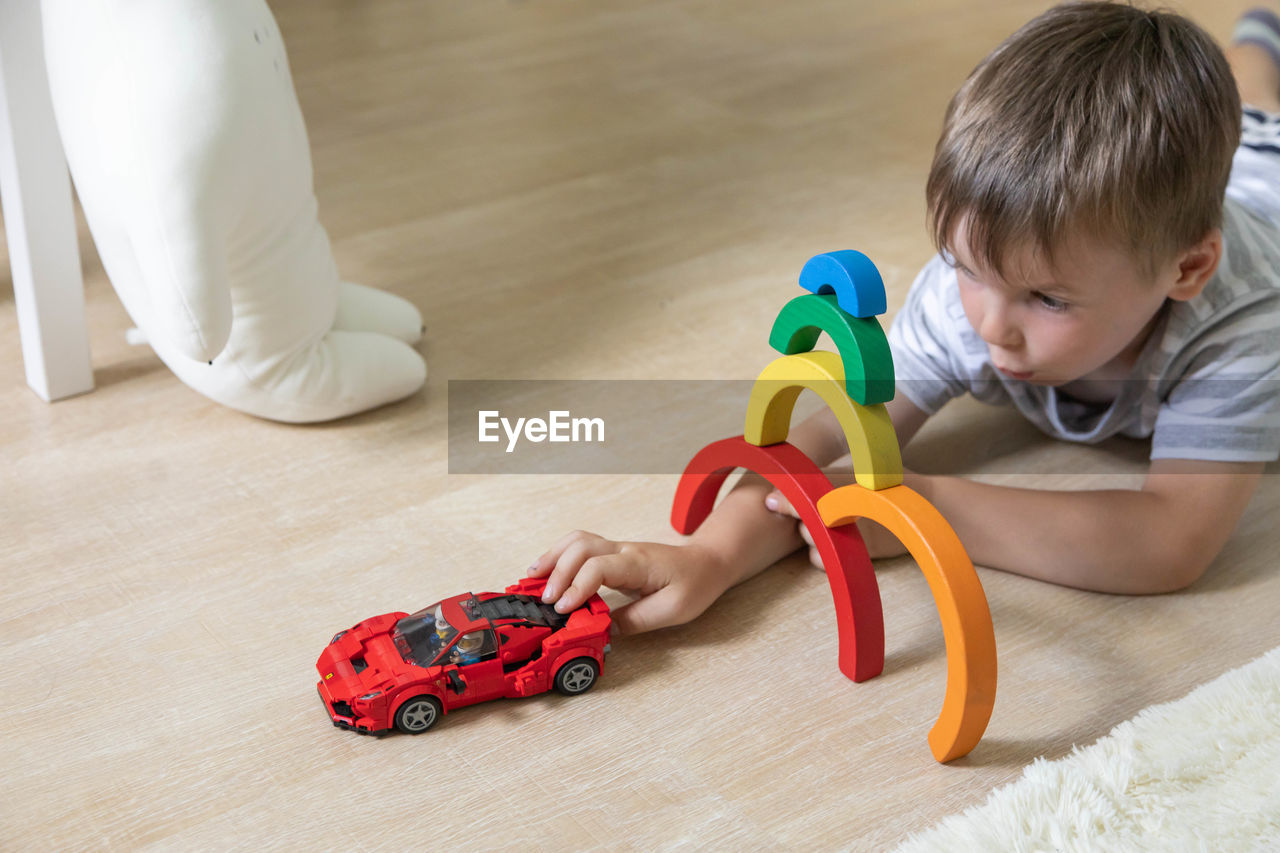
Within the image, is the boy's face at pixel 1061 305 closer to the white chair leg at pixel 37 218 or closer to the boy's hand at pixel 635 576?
the boy's hand at pixel 635 576

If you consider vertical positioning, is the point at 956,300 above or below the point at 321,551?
above

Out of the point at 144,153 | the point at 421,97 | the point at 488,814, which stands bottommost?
the point at 488,814

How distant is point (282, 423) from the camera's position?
2.95 ft

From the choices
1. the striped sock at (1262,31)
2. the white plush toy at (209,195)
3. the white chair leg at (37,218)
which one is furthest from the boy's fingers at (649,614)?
the striped sock at (1262,31)

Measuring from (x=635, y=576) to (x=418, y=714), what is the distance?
0.15 metres

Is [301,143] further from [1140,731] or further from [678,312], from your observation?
[1140,731]

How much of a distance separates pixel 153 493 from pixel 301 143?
0.28 metres

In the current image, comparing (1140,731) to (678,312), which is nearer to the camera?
(1140,731)

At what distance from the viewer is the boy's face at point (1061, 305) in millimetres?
667

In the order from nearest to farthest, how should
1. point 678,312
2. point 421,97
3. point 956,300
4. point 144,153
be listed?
point 144,153
point 956,300
point 678,312
point 421,97

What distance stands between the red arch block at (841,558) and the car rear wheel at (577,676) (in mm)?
142

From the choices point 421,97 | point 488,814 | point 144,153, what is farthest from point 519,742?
point 421,97

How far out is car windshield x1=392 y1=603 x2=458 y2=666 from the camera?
0.61 metres

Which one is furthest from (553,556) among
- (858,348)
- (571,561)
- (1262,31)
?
(1262,31)
